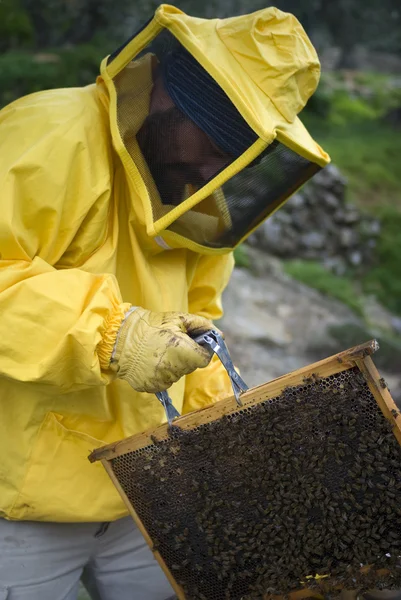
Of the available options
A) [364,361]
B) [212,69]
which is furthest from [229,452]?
[212,69]

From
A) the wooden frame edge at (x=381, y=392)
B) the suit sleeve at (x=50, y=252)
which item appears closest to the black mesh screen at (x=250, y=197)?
the suit sleeve at (x=50, y=252)

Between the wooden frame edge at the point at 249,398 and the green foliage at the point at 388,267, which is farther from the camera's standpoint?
the green foliage at the point at 388,267

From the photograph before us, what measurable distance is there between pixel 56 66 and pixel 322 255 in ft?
19.2

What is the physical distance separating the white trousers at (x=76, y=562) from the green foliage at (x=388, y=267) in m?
9.83

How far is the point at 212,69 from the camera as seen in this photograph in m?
2.65

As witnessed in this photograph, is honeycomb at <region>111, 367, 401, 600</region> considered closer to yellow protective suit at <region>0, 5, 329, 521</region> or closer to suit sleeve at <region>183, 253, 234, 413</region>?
yellow protective suit at <region>0, 5, 329, 521</region>

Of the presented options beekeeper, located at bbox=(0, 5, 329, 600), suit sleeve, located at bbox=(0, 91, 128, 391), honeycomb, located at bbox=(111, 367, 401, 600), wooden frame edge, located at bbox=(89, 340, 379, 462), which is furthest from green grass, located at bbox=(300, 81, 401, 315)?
suit sleeve, located at bbox=(0, 91, 128, 391)

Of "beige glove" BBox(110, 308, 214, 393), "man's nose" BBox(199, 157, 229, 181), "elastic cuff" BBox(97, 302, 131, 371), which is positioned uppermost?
"man's nose" BBox(199, 157, 229, 181)

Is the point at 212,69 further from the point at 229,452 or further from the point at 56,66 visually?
the point at 56,66

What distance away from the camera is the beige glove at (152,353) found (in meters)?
2.54

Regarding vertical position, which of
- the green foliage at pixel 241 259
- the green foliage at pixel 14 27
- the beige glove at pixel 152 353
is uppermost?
the beige glove at pixel 152 353

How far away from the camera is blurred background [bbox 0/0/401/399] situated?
8.49m

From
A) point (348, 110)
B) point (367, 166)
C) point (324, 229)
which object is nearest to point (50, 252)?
point (324, 229)

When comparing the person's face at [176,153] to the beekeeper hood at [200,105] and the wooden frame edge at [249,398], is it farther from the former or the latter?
the wooden frame edge at [249,398]
